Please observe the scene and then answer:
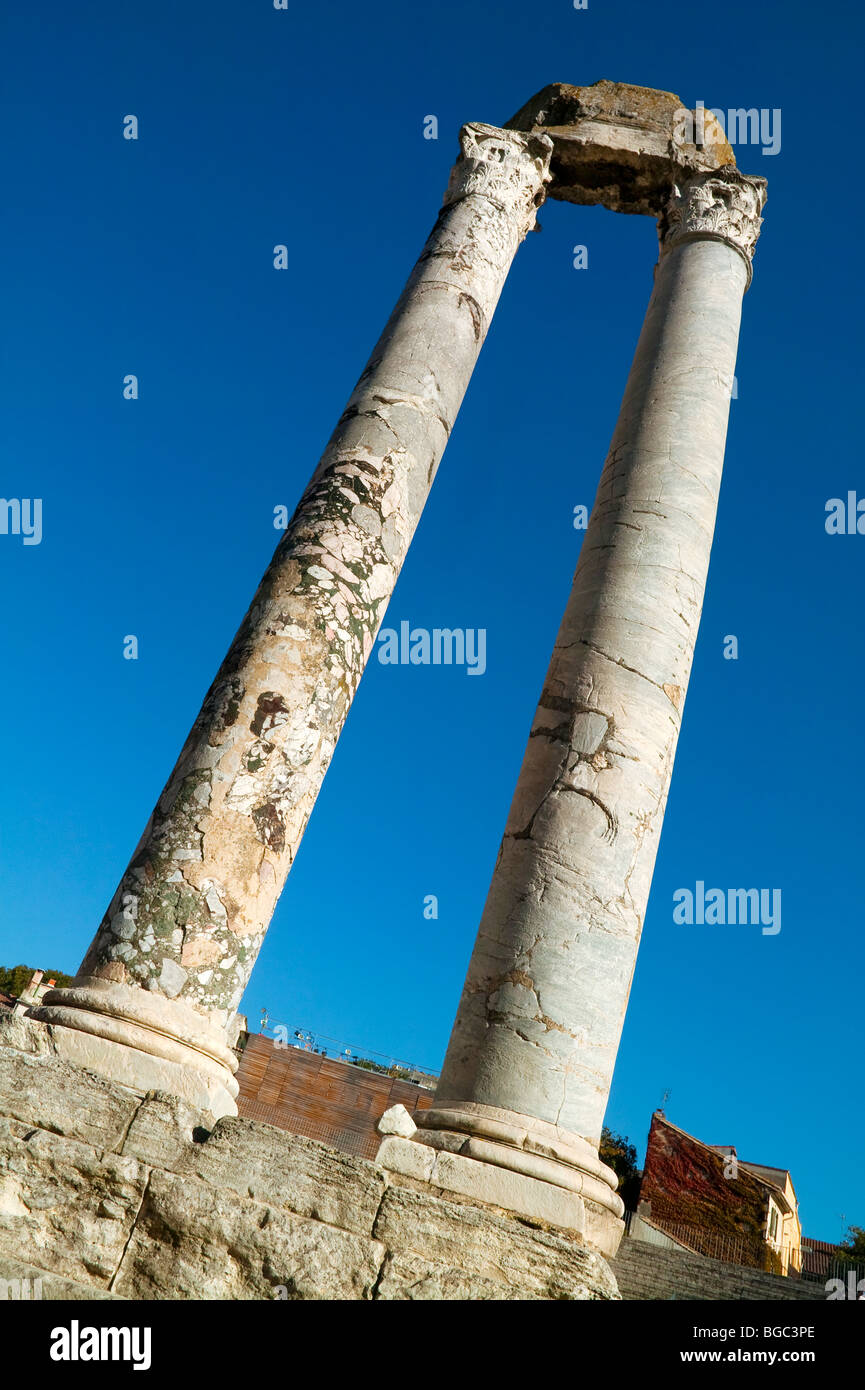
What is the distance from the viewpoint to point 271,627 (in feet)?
26.2

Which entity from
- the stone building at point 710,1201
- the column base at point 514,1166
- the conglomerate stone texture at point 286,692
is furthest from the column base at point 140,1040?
the stone building at point 710,1201

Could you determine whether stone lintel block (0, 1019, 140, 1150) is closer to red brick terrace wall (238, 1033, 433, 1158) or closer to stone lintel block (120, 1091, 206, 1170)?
stone lintel block (120, 1091, 206, 1170)

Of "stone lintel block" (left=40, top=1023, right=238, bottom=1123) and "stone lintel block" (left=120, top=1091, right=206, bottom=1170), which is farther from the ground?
"stone lintel block" (left=40, top=1023, right=238, bottom=1123)

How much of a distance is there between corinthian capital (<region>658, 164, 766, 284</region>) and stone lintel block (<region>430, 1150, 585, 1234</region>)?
37.2 feet

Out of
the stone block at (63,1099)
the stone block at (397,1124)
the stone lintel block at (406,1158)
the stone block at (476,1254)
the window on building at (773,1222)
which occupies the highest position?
the window on building at (773,1222)

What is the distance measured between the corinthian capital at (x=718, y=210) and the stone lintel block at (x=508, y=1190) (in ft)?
37.2

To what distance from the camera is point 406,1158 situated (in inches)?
266

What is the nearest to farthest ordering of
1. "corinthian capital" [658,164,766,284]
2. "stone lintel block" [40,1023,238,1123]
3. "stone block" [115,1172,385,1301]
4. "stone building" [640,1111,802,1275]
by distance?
"stone block" [115,1172,385,1301] → "stone lintel block" [40,1023,238,1123] → "corinthian capital" [658,164,766,284] → "stone building" [640,1111,802,1275]

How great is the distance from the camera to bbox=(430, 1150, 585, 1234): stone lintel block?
6.69 metres

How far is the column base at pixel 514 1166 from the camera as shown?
22.0 feet

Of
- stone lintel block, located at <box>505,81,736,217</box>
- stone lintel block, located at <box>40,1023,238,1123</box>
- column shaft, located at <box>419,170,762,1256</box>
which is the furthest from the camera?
stone lintel block, located at <box>505,81,736,217</box>

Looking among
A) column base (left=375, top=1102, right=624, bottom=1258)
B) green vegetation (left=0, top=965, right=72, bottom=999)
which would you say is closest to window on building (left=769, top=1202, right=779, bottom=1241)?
column base (left=375, top=1102, right=624, bottom=1258)

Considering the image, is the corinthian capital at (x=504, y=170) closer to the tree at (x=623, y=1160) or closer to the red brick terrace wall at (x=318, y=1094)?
the red brick terrace wall at (x=318, y=1094)

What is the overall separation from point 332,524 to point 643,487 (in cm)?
375
